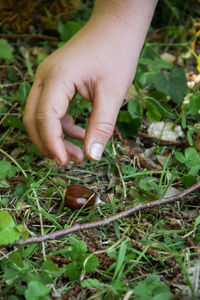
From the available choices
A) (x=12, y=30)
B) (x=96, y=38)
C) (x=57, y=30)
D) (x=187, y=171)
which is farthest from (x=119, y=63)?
(x=12, y=30)

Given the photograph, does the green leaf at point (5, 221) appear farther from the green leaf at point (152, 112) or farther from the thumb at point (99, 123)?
the green leaf at point (152, 112)

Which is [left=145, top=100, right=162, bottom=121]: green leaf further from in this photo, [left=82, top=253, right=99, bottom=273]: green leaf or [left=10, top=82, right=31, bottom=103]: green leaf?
[left=82, top=253, right=99, bottom=273]: green leaf

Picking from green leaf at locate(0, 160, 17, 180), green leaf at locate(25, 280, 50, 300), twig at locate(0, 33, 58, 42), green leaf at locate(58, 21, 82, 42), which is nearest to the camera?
green leaf at locate(25, 280, 50, 300)

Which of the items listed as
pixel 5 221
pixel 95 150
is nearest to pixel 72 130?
pixel 95 150

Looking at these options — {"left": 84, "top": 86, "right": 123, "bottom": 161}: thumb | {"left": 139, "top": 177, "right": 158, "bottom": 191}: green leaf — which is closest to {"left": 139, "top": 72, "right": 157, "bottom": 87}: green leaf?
{"left": 84, "top": 86, "right": 123, "bottom": 161}: thumb

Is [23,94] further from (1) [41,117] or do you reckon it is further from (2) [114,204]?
(2) [114,204]

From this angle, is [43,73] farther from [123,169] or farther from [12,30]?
[12,30]
